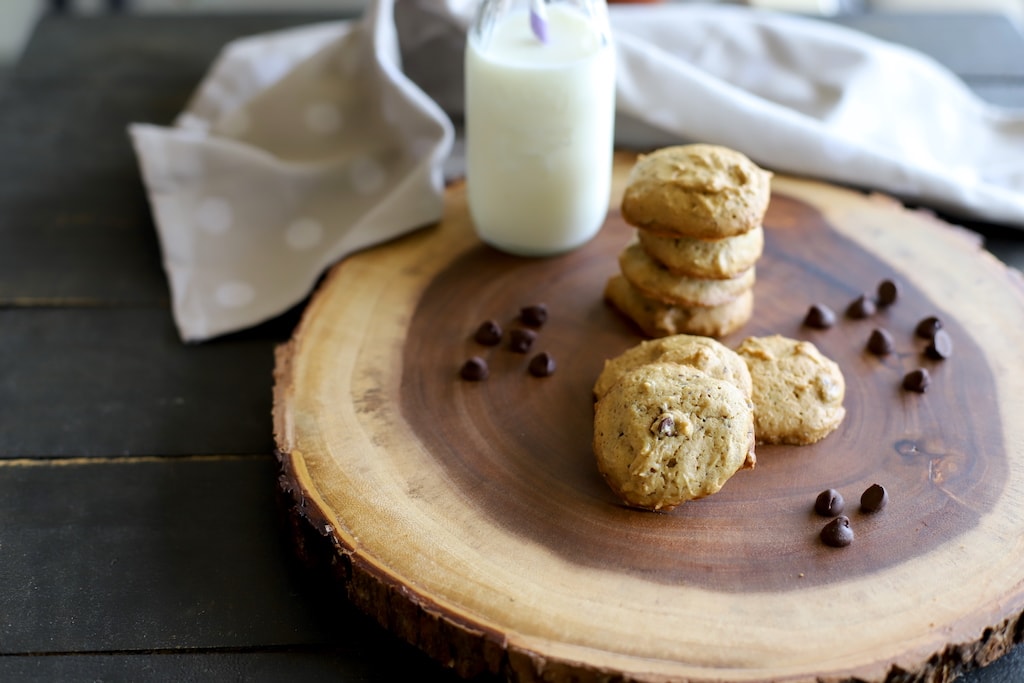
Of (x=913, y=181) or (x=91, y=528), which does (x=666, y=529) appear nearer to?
(x=91, y=528)

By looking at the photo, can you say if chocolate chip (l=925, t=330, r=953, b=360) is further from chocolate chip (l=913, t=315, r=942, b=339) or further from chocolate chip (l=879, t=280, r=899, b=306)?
chocolate chip (l=879, t=280, r=899, b=306)

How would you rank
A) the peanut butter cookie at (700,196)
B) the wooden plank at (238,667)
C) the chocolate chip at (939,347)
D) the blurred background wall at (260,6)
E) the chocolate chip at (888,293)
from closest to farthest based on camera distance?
the wooden plank at (238,667) < the peanut butter cookie at (700,196) < the chocolate chip at (939,347) < the chocolate chip at (888,293) < the blurred background wall at (260,6)

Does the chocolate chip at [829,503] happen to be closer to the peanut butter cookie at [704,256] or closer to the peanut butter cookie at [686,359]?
the peanut butter cookie at [686,359]

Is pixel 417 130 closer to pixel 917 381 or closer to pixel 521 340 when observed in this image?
pixel 521 340

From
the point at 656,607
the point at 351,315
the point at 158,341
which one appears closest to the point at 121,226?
the point at 158,341

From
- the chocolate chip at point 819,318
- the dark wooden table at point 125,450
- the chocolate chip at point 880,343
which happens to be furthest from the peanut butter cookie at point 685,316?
the dark wooden table at point 125,450

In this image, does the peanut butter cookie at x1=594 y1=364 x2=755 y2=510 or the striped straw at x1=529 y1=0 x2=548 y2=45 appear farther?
the striped straw at x1=529 y1=0 x2=548 y2=45

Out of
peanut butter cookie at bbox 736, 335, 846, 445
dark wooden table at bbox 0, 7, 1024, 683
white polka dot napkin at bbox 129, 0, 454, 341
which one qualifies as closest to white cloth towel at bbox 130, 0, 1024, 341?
white polka dot napkin at bbox 129, 0, 454, 341
